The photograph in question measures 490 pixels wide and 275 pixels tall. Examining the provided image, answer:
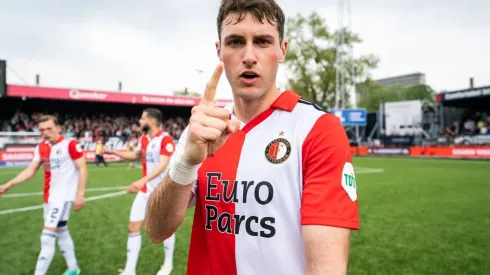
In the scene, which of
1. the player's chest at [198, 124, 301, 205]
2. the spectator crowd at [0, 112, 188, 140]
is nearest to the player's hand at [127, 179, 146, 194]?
the player's chest at [198, 124, 301, 205]

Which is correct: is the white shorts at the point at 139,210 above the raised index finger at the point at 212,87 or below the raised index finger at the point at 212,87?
below

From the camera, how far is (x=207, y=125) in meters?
1.56

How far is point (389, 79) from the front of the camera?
134500 millimetres

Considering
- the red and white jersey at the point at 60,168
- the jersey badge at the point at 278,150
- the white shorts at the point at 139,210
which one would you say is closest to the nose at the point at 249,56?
the jersey badge at the point at 278,150

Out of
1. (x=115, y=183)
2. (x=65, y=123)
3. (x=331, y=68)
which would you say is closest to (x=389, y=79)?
(x=331, y=68)

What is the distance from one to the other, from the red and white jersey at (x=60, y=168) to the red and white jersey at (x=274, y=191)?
16.1ft

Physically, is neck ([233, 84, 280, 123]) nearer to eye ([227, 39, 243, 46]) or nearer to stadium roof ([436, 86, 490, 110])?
eye ([227, 39, 243, 46])

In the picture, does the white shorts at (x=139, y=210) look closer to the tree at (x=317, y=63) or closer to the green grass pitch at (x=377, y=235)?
the green grass pitch at (x=377, y=235)

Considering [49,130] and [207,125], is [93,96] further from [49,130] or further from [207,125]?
[207,125]

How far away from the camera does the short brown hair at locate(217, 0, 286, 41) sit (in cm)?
182

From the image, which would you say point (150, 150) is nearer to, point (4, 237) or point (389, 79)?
point (4, 237)

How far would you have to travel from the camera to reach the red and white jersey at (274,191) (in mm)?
1574

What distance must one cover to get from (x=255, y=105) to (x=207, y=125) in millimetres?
501

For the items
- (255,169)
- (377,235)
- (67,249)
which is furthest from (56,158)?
(377,235)
